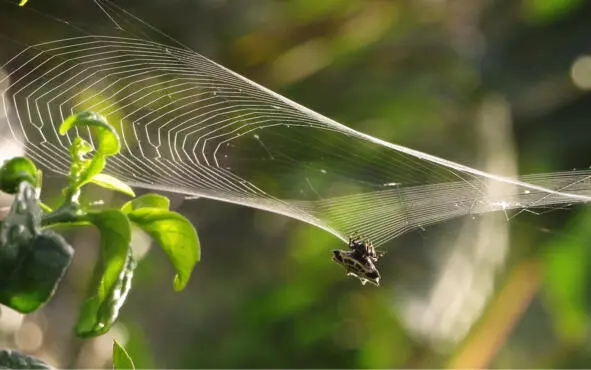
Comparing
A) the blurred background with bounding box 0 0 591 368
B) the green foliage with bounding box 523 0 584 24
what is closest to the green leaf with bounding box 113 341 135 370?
the blurred background with bounding box 0 0 591 368

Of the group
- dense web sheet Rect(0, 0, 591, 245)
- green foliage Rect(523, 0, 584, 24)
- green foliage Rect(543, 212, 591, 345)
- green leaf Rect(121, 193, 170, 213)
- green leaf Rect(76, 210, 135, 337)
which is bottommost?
green leaf Rect(76, 210, 135, 337)

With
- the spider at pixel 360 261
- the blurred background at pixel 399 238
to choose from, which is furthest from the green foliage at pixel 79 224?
the blurred background at pixel 399 238

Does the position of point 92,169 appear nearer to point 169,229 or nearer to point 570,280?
point 169,229

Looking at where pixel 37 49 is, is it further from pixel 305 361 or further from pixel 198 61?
pixel 305 361

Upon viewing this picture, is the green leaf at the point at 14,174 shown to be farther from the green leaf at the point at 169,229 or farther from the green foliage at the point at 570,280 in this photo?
the green foliage at the point at 570,280

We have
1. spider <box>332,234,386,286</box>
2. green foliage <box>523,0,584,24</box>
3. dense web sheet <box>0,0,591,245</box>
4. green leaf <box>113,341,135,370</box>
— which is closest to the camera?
green leaf <box>113,341,135,370</box>

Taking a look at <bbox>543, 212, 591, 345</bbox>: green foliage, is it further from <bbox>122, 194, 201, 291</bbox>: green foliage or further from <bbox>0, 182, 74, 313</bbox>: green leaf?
<bbox>0, 182, 74, 313</bbox>: green leaf

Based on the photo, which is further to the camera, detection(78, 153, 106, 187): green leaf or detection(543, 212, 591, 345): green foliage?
detection(543, 212, 591, 345): green foliage
